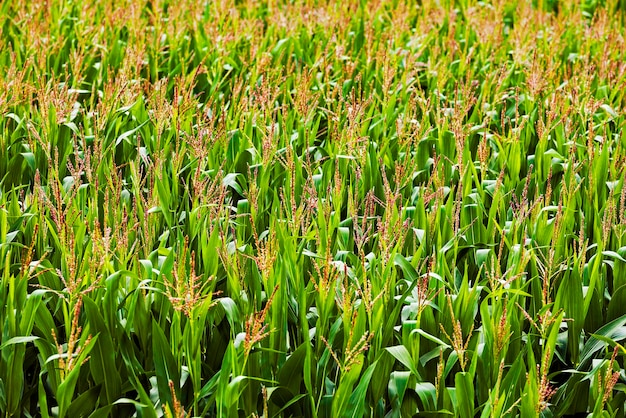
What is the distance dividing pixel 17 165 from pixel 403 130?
1.75 m

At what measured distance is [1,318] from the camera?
2658 mm

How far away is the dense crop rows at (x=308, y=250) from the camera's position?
257cm

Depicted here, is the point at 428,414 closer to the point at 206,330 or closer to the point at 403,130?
the point at 206,330

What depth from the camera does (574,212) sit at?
363cm

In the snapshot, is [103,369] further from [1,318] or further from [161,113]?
[161,113]

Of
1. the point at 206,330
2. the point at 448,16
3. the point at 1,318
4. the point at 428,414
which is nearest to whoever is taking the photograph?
the point at 428,414

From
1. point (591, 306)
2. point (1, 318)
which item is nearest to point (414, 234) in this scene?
point (591, 306)

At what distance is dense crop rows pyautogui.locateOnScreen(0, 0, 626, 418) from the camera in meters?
2.57

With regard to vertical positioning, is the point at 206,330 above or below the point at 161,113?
below

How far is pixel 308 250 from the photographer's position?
10.5 feet

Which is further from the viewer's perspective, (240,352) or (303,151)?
(303,151)

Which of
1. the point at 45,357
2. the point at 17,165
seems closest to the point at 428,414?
the point at 45,357

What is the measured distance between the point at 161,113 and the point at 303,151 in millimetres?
674

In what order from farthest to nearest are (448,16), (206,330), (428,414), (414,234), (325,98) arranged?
(448,16)
(325,98)
(414,234)
(206,330)
(428,414)
